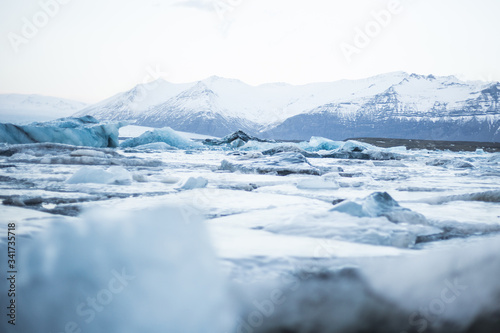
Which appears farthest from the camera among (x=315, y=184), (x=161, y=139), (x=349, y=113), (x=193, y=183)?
(x=349, y=113)

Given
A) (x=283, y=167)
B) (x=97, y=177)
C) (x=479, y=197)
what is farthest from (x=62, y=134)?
(x=479, y=197)

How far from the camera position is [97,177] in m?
2.78

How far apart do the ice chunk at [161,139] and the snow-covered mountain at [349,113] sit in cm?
13738

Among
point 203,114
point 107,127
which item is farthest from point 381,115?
point 107,127

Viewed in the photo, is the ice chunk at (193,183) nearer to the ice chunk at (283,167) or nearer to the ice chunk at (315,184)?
the ice chunk at (315,184)

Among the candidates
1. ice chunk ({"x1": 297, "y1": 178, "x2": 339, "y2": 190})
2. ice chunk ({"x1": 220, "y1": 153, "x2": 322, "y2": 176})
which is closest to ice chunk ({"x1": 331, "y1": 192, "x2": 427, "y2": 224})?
ice chunk ({"x1": 297, "y1": 178, "x2": 339, "y2": 190})

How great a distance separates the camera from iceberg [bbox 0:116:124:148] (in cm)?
1052

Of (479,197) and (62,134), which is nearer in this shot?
(479,197)

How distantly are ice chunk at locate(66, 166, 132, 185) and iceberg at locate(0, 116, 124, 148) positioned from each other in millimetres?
9094

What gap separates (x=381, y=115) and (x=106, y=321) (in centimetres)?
17653

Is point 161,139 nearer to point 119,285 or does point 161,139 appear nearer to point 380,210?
point 380,210

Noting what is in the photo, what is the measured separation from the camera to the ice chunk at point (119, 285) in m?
0.79

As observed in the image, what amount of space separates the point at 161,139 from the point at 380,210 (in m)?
15.3

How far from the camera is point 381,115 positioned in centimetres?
16550
